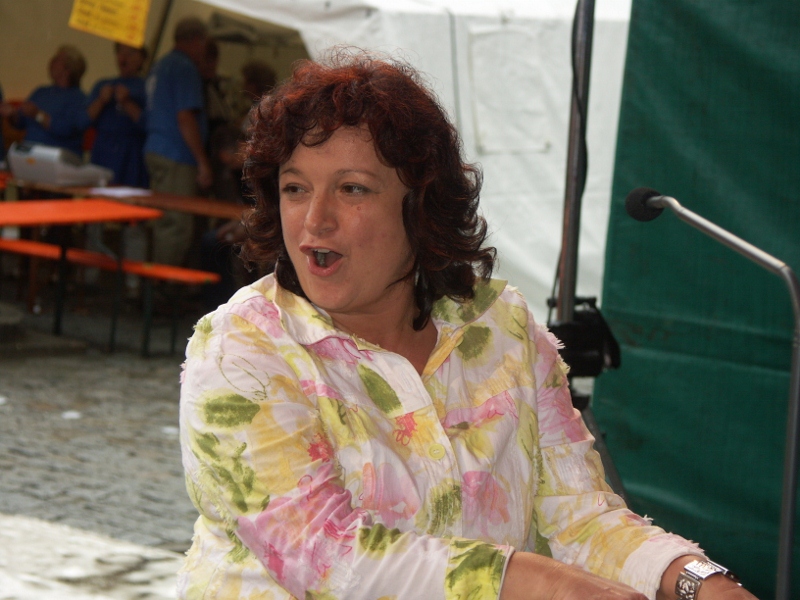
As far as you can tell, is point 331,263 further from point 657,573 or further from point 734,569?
point 734,569

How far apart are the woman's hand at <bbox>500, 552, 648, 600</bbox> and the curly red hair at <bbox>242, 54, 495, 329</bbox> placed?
0.65m

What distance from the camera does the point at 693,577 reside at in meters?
1.83

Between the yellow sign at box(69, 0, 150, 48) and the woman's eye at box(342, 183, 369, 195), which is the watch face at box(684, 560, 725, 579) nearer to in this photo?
the woman's eye at box(342, 183, 369, 195)

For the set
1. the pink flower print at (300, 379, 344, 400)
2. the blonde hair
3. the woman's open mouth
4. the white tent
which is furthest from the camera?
the blonde hair

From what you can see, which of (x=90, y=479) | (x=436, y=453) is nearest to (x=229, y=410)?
(x=436, y=453)

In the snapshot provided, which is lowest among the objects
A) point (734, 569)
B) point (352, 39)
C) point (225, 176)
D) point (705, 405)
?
point (734, 569)

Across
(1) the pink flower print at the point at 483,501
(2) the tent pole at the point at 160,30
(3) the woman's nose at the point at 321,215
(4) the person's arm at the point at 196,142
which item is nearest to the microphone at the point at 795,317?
(1) the pink flower print at the point at 483,501

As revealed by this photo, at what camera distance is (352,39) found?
6.46 meters

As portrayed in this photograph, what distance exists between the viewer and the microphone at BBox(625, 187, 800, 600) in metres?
2.27

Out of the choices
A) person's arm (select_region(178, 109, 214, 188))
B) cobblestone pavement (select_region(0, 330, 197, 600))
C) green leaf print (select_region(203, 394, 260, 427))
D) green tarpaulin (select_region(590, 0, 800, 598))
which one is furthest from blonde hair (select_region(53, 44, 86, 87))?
green leaf print (select_region(203, 394, 260, 427))

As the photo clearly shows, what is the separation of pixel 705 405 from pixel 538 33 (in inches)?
165

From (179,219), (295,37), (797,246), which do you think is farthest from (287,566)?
(295,37)

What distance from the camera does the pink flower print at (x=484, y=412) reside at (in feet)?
6.41

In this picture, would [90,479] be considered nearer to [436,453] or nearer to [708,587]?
[436,453]
